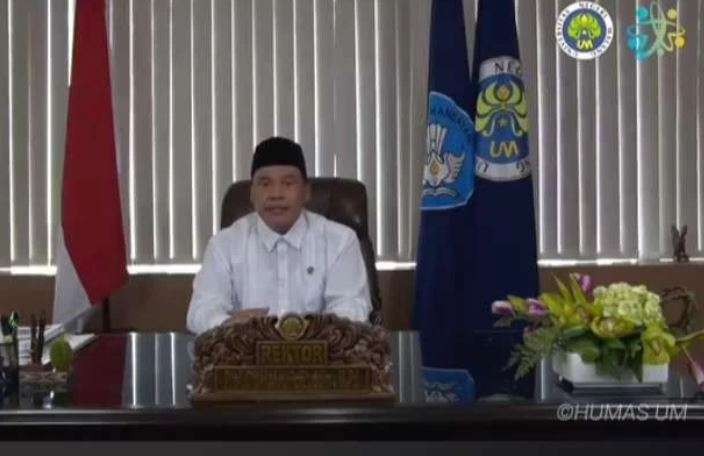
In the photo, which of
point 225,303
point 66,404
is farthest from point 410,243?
point 66,404

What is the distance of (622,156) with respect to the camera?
4.79 meters

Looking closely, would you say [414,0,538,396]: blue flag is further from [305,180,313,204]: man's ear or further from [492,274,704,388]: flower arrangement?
[492,274,704,388]: flower arrangement

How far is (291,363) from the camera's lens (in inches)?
82.0

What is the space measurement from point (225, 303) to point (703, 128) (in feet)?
8.10

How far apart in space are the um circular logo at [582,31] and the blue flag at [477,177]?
359mm

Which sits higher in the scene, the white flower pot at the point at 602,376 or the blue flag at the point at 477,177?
the blue flag at the point at 477,177

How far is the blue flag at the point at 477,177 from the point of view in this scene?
4.45 m

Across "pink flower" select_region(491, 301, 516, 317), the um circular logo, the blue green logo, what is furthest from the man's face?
the blue green logo

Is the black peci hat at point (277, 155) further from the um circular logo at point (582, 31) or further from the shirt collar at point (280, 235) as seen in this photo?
the um circular logo at point (582, 31)

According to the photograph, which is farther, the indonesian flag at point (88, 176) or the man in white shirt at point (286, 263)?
the indonesian flag at point (88, 176)

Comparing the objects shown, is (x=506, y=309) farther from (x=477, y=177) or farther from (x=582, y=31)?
(x=582, y=31)

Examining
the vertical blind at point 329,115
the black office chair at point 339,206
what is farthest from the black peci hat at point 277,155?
the vertical blind at point 329,115

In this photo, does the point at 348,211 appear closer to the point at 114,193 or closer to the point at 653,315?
the point at 114,193

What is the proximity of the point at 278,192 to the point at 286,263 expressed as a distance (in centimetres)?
25
